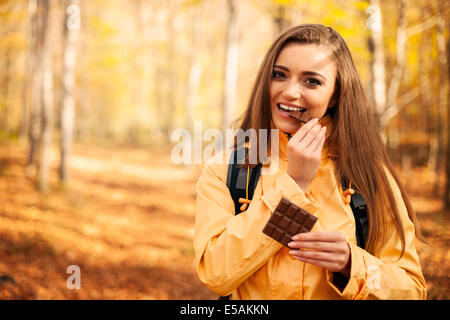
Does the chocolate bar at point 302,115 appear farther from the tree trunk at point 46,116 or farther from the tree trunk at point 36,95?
the tree trunk at point 36,95

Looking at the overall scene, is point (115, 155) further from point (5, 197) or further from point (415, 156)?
point (415, 156)

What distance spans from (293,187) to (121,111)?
98.8 ft

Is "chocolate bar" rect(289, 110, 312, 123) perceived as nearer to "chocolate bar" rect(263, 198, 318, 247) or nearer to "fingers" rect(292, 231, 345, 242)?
"chocolate bar" rect(263, 198, 318, 247)

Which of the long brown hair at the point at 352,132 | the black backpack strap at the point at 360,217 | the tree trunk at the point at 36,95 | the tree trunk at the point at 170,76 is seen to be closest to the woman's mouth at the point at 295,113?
the long brown hair at the point at 352,132

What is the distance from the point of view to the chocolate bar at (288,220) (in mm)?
1322

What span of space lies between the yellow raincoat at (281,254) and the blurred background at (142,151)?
1045 mm

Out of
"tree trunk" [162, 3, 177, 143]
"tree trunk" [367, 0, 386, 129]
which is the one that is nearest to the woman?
"tree trunk" [367, 0, 386, 129]

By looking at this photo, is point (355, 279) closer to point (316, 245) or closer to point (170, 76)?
Answer: point (316, 245)

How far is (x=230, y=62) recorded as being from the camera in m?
8.73

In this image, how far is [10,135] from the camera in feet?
50.5

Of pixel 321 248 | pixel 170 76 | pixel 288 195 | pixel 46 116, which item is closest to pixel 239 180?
pixel 288 195

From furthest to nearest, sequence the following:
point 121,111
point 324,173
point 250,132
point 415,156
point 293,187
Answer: point 121,111, point 415,156, point 250,132, point 324,173, point 293,187

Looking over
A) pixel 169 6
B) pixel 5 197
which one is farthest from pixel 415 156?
pixel 5 197

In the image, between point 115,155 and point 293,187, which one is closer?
point 293,187
